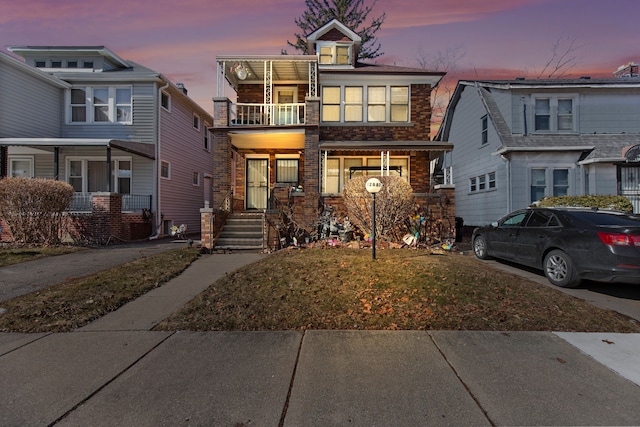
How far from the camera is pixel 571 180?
13828 mm

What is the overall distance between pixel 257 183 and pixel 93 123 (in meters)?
7.91

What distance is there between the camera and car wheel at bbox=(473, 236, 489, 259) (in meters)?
8.79

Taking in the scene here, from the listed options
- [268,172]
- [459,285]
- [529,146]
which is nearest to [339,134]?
[268,172]

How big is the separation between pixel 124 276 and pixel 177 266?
1.19m

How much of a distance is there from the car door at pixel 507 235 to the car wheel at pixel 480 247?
0.26 metres

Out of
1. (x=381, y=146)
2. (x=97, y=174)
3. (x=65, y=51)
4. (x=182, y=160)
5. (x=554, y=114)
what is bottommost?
(x=97, y=174)

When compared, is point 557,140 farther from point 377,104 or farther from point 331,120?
point 331,120

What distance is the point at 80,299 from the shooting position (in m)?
5.13

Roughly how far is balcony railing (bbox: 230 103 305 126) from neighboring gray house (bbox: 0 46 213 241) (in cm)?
440

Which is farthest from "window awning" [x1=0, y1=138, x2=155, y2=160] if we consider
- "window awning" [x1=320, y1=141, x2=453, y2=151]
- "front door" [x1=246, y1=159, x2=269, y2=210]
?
"window awning" [x1=320, y1=141, x2=453, y2=151]

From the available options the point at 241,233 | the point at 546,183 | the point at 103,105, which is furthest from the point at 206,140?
the point at 546,183

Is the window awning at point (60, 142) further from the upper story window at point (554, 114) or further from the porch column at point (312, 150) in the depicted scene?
the upper story window at point (554, 114)

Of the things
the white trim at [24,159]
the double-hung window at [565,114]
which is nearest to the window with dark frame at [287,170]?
the white trim at [24,159]

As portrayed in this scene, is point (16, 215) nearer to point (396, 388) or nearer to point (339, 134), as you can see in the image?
point (339, 134)
